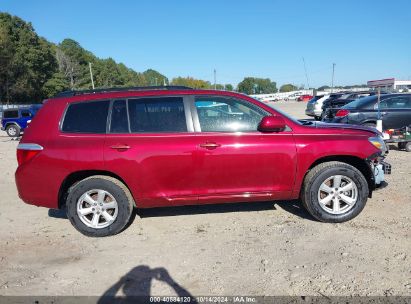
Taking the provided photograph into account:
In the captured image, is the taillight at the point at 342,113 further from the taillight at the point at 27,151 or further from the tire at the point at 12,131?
the tire at the point at 12,131

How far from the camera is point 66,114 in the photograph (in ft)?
15.1

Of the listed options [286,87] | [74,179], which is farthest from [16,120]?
[286,87]

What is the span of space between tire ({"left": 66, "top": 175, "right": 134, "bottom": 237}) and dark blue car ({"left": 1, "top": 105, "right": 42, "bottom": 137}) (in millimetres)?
18267

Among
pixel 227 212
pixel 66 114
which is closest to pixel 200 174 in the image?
pixel 227 212

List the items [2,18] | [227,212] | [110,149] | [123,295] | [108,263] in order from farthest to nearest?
[2,18], [227,212], [110,149], [108,263], [123,295]

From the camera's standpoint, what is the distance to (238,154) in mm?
4504

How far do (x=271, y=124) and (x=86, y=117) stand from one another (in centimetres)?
226

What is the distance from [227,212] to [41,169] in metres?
2.54

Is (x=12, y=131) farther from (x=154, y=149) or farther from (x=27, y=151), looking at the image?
(x=154, y=149)

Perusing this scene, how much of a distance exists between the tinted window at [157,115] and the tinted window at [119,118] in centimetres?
7

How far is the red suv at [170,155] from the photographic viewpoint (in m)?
4.46

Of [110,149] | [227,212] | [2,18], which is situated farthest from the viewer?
[2,18]

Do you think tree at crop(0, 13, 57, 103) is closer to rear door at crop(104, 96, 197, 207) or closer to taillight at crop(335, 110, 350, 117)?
taillight at crop(335, 110, 350, 117)

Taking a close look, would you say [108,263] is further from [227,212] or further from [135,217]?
[227,212]
